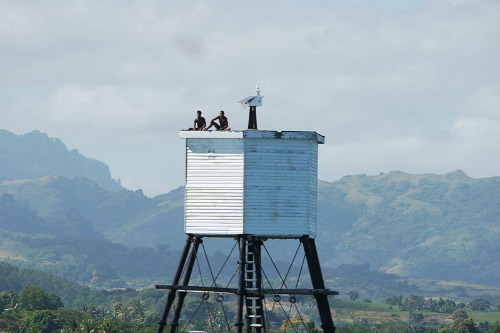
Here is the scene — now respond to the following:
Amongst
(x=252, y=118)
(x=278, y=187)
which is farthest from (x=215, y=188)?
(x=252, y=118)

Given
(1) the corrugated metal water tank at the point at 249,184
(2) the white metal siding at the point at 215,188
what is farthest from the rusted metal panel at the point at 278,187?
(2) the white metal siding at the point at 215,188

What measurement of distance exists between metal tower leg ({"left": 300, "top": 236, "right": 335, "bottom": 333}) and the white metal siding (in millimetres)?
2645

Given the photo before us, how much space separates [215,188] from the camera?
54.2 metres

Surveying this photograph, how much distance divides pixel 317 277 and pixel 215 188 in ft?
17.6

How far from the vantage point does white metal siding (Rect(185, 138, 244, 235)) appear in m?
53.9

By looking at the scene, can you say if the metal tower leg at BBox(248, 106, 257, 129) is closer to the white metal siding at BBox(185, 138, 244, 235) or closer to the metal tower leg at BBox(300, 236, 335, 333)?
the white metal siding at BBox(185, 138, 244, 235)

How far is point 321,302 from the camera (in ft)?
184

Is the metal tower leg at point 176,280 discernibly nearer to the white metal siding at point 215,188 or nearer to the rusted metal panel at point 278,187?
the white metal siding at point 215,188

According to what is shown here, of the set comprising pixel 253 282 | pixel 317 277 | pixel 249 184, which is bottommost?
pixel 253 282

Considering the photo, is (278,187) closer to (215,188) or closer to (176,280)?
(215,188)

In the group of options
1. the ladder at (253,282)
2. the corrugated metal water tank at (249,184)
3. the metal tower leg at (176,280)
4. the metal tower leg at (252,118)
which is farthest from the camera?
the metal tower leg at (252,118)

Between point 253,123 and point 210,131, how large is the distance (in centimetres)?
264

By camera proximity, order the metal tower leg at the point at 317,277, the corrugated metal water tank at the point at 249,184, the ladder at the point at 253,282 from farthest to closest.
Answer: the metal tower leg at the point at 317,277
the ladder at the point at 253,282
the corrugated metal water tank at the point at 249,184

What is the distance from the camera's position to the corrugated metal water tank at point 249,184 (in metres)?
53.9
